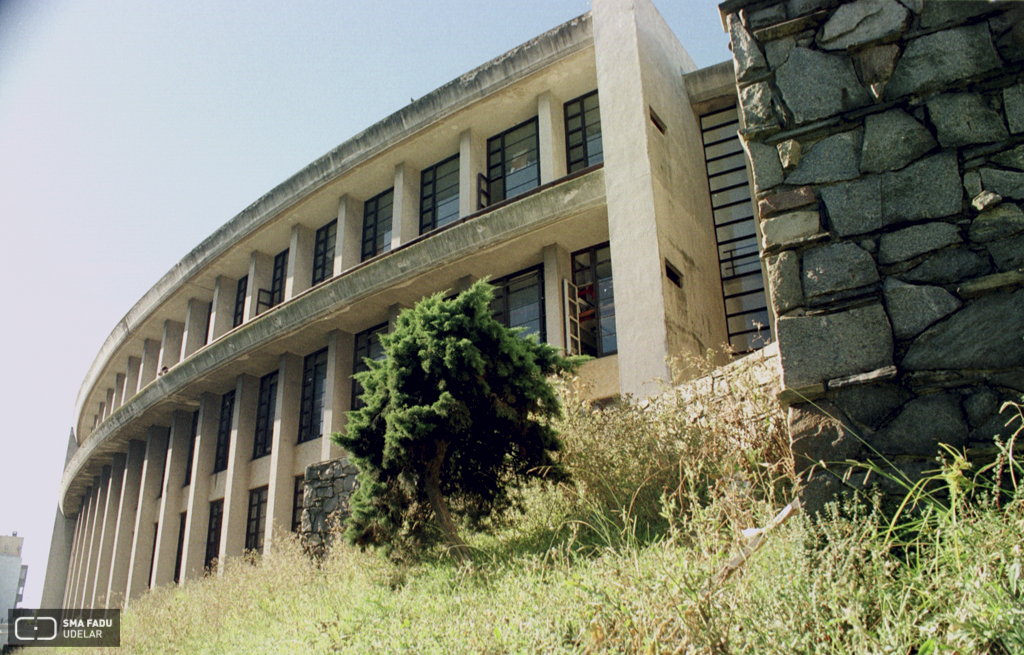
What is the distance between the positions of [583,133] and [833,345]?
986 cm

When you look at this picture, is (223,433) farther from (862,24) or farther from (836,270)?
(862,24)

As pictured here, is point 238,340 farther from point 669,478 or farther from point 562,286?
point 669,478

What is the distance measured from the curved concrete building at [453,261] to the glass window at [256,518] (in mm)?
52

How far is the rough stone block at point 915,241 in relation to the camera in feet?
12.5

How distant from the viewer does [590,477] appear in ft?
21.3

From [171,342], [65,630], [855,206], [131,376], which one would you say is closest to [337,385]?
[65,630]

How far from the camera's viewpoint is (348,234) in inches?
637

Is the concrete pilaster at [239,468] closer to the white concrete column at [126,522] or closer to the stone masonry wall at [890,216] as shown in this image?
the white concrete column at [126,522]

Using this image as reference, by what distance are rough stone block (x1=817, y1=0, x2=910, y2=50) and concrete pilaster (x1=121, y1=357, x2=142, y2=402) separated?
85.0 feet

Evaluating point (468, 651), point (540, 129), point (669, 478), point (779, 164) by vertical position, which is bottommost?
point (468, 651)

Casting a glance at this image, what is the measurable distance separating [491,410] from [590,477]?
1.18m

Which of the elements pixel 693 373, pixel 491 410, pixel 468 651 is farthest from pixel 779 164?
pixel 693 373

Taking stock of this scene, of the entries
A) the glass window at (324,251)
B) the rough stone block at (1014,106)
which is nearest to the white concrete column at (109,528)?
the glass window at (324,251)

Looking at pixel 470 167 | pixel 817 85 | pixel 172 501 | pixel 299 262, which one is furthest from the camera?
pixel 172 501
